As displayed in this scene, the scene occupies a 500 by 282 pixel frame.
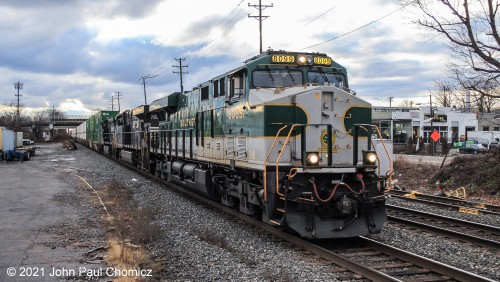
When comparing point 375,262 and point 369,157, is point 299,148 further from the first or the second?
point 375,262

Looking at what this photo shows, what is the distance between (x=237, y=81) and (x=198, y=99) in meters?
4.04

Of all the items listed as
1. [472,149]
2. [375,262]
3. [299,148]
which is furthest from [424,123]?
[375,262]

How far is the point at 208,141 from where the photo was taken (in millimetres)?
12453

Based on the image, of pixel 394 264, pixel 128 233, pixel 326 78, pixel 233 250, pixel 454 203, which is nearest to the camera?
pixel 394 264

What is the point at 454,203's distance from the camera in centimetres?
1469

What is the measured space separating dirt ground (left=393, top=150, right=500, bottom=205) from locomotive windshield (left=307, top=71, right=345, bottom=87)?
28.7ft

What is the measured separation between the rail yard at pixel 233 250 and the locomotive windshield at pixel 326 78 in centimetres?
331

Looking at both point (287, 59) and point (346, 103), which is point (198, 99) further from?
point (346, 103)

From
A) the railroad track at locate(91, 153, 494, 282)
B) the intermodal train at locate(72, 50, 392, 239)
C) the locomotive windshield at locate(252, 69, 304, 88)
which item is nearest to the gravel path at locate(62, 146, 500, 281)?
the railroad track at locate(91, 153, 494, 282)

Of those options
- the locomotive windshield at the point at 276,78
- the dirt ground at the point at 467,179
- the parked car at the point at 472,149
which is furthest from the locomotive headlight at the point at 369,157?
the parked car at the point at 472,149

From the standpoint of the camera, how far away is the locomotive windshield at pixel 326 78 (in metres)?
9.68

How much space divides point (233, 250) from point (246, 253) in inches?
11.5

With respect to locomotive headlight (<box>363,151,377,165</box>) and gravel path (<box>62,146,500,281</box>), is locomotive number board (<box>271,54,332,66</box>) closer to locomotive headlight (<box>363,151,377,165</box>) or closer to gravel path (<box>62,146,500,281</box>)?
locomotive headlight (<box>363,151,377,165</box>)

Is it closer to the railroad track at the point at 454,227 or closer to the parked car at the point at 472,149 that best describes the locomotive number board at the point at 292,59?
the railroad track at the point at 454,227
